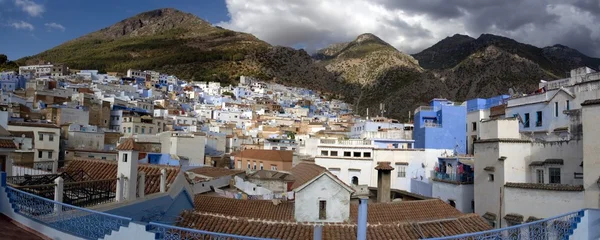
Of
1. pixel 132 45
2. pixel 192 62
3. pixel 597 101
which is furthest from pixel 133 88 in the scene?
pixel 132 45

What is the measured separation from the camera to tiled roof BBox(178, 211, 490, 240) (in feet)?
39.5

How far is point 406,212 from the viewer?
15250 mm

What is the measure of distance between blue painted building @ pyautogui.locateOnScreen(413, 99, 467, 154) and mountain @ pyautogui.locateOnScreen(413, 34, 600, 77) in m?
50.9

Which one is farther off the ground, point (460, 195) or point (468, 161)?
point (468, 161)

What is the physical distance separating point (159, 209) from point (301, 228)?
4.20 metres

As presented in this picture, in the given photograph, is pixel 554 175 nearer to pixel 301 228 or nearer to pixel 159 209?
pixel 301 228

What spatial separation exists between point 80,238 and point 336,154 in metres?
23.9

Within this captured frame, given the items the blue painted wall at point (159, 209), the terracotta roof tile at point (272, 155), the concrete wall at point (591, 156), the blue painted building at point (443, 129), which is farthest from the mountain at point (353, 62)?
the blue painted wall at point (159, 209)

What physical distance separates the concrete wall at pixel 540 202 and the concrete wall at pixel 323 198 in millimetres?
7012

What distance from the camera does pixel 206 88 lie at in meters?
98.2

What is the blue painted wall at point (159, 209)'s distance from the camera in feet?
29.7

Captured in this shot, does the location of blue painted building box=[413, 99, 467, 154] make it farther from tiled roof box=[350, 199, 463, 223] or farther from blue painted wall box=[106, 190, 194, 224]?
blue painted wall box=[106, 190, 194, 224]

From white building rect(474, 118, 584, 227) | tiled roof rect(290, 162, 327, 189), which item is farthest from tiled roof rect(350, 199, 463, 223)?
tiled roof rect(290, 162, 327, 189)

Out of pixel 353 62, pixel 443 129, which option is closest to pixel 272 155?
pixel 443 129
